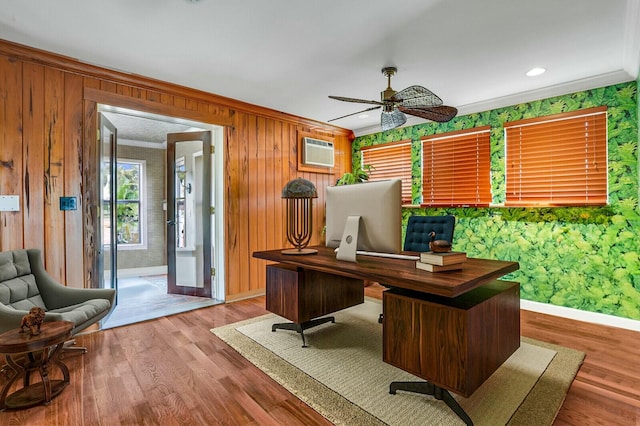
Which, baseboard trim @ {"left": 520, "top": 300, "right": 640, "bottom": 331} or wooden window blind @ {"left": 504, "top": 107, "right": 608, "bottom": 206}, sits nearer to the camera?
baseboard trim @ {"left": 520, "top": 300, "right": 640, "bottom": 331}

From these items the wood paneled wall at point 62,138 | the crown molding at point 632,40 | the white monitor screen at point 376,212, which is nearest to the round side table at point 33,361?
the wood paneled wall at point 62,138

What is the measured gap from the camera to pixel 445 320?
5.07 ft

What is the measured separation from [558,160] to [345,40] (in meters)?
2.63

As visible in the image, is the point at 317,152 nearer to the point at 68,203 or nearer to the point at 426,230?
the point at 426,230

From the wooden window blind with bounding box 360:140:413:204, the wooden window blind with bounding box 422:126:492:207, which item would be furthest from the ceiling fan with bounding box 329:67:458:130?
the wooden window blind with bounding box 360:140:413:204

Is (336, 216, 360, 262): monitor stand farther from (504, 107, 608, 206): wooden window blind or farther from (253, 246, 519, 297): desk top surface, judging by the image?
(504, 107, 608, 206): wooden window blind

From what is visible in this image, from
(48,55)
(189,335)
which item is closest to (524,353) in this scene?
(189,335)

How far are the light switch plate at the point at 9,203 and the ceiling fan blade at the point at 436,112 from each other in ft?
10.6

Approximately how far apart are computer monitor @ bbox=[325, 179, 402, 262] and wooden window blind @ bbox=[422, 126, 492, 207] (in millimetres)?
2512

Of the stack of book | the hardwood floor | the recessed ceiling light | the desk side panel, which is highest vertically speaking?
the recessed ceiling light

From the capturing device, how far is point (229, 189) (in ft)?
12.7

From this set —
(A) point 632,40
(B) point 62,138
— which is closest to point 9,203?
(B) point 62,138

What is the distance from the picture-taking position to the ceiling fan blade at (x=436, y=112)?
267cm

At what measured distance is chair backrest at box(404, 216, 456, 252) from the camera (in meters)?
3.08
